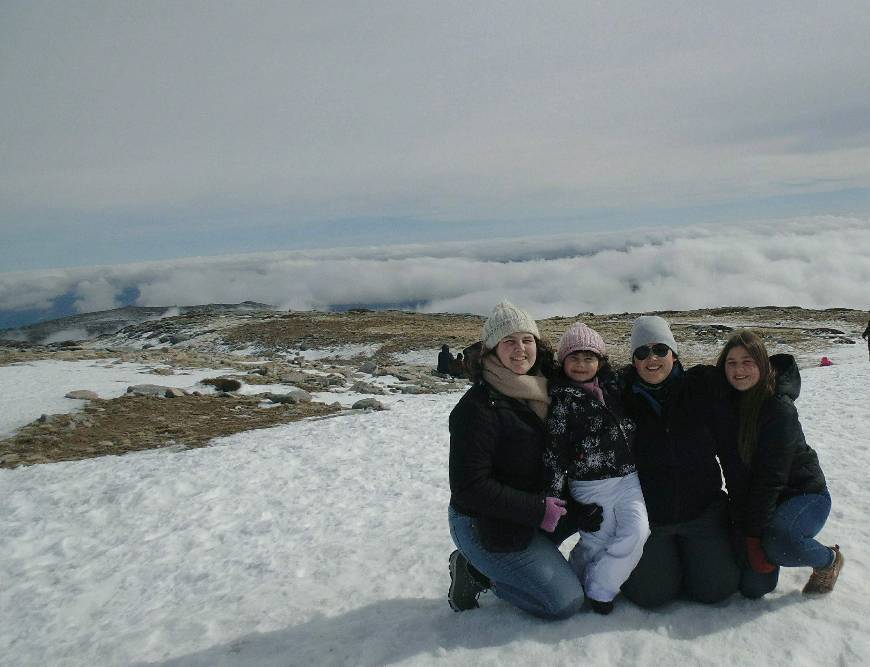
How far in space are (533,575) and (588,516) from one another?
1.98 ft

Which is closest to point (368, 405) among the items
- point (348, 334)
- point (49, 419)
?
point (49, 419)

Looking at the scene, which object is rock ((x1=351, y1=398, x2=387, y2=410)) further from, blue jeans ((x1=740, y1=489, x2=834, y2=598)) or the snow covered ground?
blue jeans ((x1=740, y1=489, x2=834, y2=598))

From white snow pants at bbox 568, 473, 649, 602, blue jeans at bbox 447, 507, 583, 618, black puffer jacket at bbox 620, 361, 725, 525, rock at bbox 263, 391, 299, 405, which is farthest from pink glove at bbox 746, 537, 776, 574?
rock at bbox 263, 391, 299, 405

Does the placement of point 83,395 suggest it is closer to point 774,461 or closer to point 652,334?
point 652,334

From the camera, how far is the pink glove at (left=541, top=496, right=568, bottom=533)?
3779 mm

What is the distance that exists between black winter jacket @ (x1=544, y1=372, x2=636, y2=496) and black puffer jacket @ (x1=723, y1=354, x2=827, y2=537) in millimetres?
906

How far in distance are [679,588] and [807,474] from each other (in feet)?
4.31

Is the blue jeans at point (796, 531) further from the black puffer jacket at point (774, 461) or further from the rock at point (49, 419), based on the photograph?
the rock at point (49, 419)

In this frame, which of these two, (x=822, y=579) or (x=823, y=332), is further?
(x=823, y=332)

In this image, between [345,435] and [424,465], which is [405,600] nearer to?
[424,465]

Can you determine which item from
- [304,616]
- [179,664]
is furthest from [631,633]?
[179,664]

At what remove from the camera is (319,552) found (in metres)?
6.30

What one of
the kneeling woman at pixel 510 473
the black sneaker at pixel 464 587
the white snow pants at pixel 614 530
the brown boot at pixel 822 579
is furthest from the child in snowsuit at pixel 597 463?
the brown boot at pixel 822 579

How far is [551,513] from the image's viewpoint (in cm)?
378
